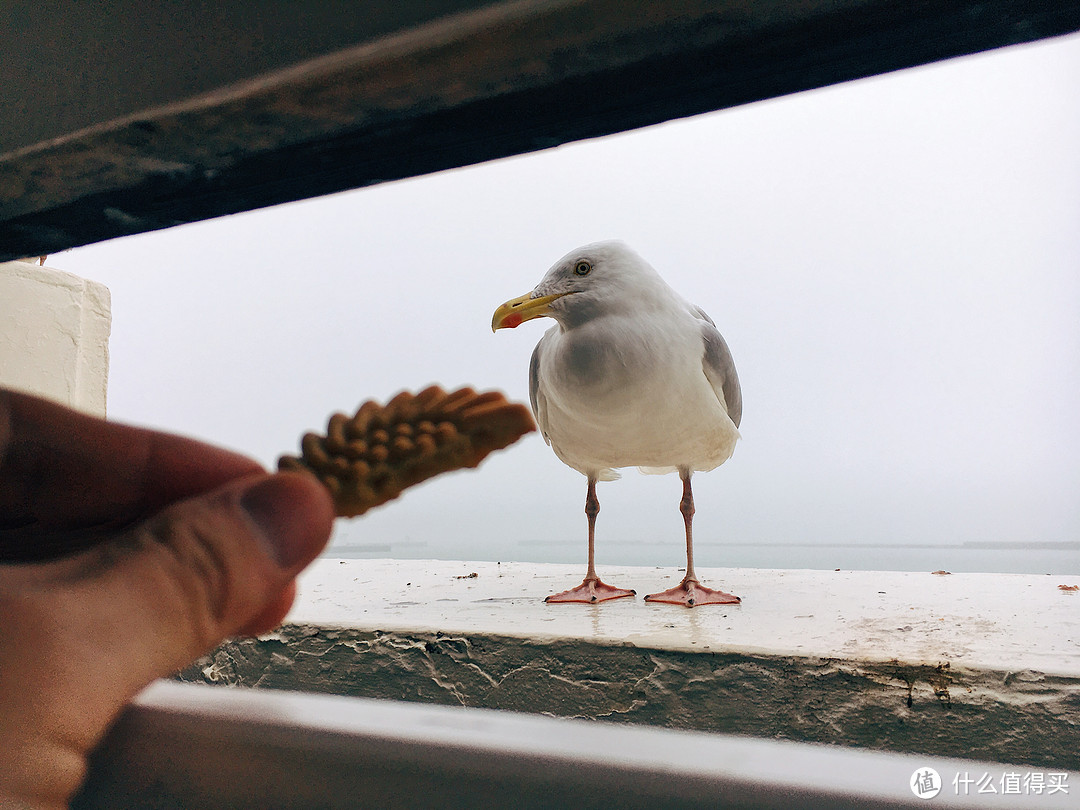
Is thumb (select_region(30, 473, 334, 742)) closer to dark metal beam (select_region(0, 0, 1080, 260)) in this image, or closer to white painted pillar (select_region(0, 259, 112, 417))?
dark metal beam (select_region(0, 0, 1080, 260))

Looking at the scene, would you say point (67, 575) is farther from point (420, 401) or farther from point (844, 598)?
point (844, 598)

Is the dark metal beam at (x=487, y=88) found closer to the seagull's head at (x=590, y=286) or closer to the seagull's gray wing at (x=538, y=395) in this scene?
Answer: the seagull's head at (x=590, y=286)

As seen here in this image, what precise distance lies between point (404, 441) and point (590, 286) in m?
1.12

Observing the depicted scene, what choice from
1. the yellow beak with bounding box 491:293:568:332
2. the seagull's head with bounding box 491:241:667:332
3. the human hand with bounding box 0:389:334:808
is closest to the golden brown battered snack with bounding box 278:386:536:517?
the human hand with bounding box 0:389:334:808

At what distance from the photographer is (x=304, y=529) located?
0.22 m

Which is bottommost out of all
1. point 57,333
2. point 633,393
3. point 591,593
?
point 591,593

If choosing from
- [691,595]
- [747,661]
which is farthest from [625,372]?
[747,661]

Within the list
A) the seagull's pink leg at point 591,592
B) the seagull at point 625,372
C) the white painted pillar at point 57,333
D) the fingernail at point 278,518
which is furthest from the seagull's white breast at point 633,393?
the fingernail at point 278,518

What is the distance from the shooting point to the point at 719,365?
4.64 feet

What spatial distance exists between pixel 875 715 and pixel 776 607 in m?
0.35

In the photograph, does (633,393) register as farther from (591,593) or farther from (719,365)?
(591,593)

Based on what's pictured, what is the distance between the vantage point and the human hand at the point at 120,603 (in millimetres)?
205

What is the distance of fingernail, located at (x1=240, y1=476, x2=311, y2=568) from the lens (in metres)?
0.22

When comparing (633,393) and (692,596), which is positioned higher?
(633,393)
